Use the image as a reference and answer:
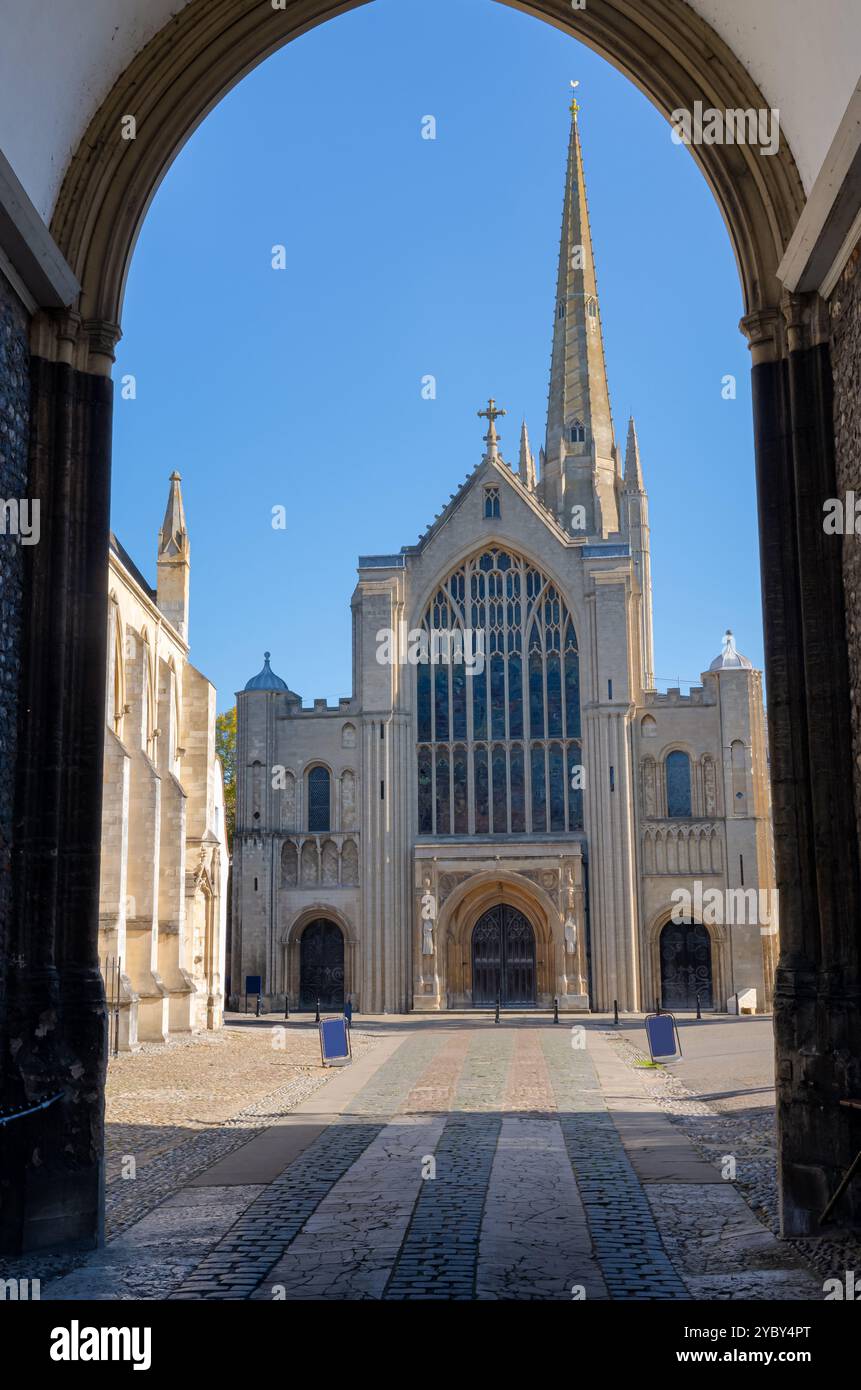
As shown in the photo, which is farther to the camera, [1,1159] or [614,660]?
[614,660]

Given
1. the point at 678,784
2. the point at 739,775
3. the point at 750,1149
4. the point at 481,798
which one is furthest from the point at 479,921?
the point at 750,1149

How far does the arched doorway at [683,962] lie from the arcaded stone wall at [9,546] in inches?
1376

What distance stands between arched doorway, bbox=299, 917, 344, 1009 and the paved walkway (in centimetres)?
2690

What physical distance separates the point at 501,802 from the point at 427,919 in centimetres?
447

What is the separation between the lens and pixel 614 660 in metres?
42.1

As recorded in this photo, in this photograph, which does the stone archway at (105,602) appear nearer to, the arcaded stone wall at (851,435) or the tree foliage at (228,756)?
the arcaded stone wall at (851,435)

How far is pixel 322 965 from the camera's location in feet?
141

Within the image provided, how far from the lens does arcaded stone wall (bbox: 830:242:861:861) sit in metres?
8.05

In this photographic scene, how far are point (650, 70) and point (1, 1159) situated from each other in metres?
8.43

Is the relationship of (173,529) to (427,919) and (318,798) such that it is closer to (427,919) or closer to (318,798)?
(318,798)

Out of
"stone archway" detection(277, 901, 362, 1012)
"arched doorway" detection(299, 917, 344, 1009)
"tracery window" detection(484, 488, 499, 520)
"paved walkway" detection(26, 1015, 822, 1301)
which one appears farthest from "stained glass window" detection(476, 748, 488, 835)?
"paved walkway" detection(26, 1015, 822, 1301)

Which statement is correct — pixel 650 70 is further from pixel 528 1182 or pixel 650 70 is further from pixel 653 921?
pixel 653 921

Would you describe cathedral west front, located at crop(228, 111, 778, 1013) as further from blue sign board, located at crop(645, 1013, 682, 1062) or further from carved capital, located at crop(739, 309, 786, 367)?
carved capital, located at crop(739, 309, 786, 367)
